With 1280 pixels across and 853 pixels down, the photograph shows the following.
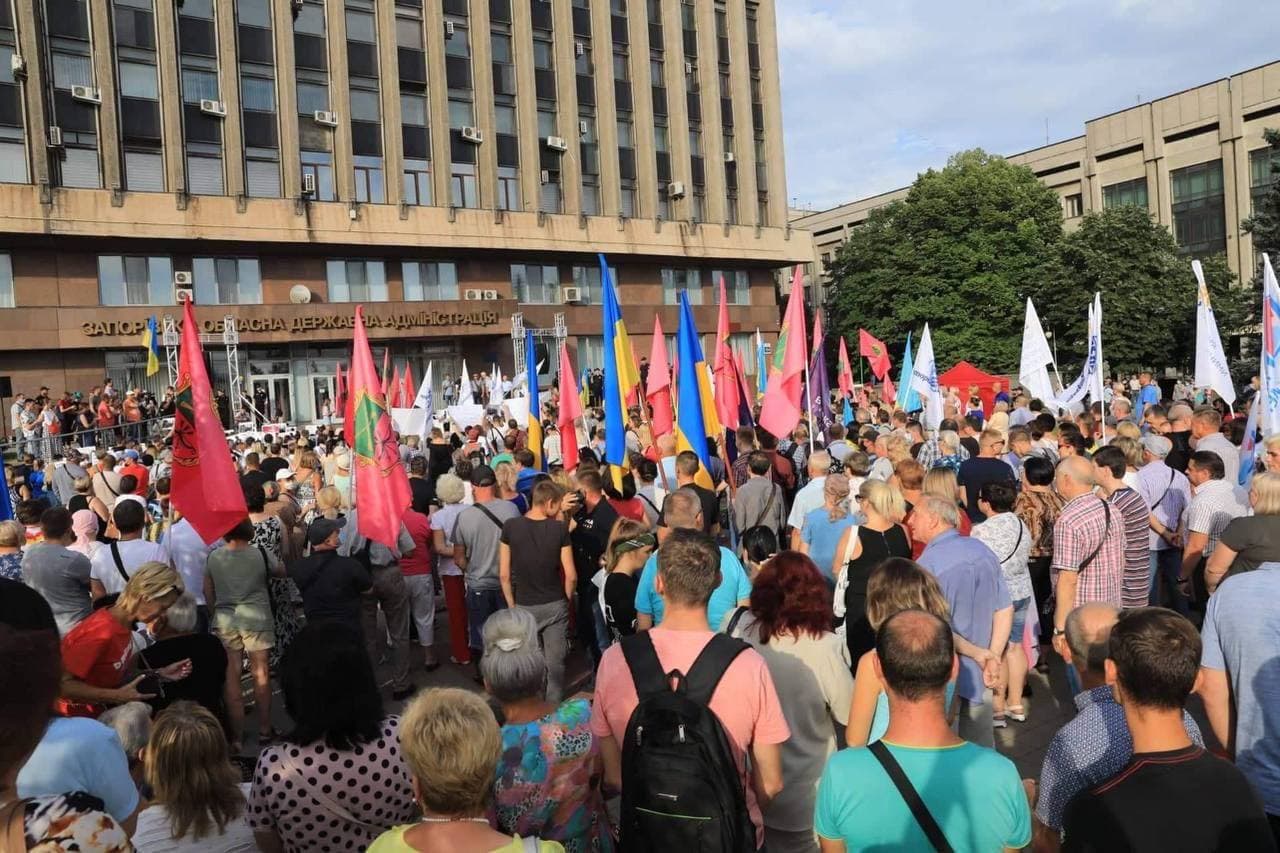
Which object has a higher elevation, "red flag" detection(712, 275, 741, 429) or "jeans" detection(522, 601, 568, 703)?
"red flag" detection(712, 275, 741, 429)

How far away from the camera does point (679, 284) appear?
44.7 m

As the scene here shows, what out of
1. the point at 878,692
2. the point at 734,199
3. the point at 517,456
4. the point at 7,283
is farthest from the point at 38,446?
the point at 734,199

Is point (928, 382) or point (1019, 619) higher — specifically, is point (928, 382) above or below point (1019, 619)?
above

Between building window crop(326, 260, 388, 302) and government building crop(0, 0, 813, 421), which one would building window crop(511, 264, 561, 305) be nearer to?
government building crop(0, 0, 813, 421)

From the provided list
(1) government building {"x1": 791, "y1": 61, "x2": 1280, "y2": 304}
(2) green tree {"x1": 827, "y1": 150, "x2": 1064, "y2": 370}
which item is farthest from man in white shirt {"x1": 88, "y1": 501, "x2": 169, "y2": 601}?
(1) government building {"x1": 791, "y1": 61, "x2": 1280, "y2": 304}

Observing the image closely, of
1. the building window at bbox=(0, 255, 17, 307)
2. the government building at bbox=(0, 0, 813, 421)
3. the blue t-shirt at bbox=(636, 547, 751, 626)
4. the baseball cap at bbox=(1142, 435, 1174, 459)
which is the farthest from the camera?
the government building at bbox=(0, 0, 813, 421)

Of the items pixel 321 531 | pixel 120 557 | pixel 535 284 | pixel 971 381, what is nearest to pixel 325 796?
pixel 321 531

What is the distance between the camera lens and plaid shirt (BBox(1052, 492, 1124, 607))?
524 centimetres

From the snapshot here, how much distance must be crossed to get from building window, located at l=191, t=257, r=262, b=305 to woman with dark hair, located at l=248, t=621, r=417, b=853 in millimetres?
33419

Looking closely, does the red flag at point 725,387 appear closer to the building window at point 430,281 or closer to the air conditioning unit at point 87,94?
the air conditioning unit at point 87,94

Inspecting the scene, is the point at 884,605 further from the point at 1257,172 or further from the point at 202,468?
the point at 1257,172

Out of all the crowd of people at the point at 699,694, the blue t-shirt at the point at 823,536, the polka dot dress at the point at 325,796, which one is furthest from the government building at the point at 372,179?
the polka dot dress at the point at 325,796

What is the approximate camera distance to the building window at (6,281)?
98.0ft

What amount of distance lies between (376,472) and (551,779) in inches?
185
